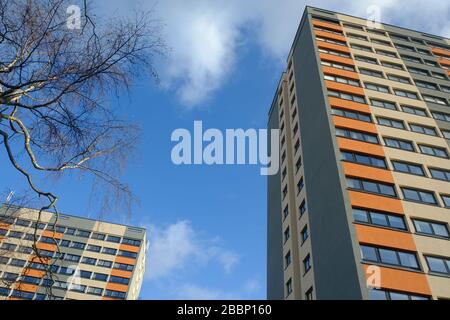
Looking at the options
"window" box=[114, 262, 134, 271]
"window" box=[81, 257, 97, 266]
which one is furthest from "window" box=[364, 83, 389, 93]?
"window" box=[81, 257, 97, 266]

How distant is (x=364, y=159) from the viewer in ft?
80.7

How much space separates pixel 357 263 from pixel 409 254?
405 centimetres

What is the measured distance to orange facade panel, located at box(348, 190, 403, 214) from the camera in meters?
21.3

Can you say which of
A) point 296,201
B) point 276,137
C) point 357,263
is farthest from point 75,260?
point 357,263

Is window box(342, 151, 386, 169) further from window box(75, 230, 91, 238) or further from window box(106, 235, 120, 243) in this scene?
window box(75, 230, 91, 238)

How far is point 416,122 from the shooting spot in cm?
2906

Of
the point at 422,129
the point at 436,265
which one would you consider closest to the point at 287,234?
the point at 436,265

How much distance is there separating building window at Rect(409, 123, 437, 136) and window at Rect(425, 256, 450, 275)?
40.1 ft

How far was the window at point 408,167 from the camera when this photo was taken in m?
24.7

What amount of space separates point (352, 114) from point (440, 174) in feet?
25.0

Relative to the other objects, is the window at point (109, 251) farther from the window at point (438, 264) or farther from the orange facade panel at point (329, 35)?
the window at point (438, 264)

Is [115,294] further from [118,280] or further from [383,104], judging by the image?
[383,104]

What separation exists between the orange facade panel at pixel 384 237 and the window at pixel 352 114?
34.7ft
